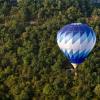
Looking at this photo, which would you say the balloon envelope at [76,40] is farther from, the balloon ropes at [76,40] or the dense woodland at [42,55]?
the dense woodland at [42,55]

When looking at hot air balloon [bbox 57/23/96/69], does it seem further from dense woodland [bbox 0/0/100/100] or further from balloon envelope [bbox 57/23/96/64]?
dense woodland [bbox 0/0/100/100]

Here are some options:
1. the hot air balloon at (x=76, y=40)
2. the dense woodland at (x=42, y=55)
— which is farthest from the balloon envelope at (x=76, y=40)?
the dense woodland at (x=42, y=55)

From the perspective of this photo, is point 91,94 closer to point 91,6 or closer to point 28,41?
point 28,41

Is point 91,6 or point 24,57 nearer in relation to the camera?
point 24,57

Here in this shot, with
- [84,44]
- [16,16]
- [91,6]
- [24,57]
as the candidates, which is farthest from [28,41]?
[84,44]

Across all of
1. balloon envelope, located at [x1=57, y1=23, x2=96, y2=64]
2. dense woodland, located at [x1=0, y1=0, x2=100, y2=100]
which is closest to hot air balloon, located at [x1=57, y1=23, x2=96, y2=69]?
balloon envelope, located at [x1=57, y1=23, x2=96, y2=64]

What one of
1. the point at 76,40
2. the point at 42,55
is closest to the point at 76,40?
the point at 76,40
